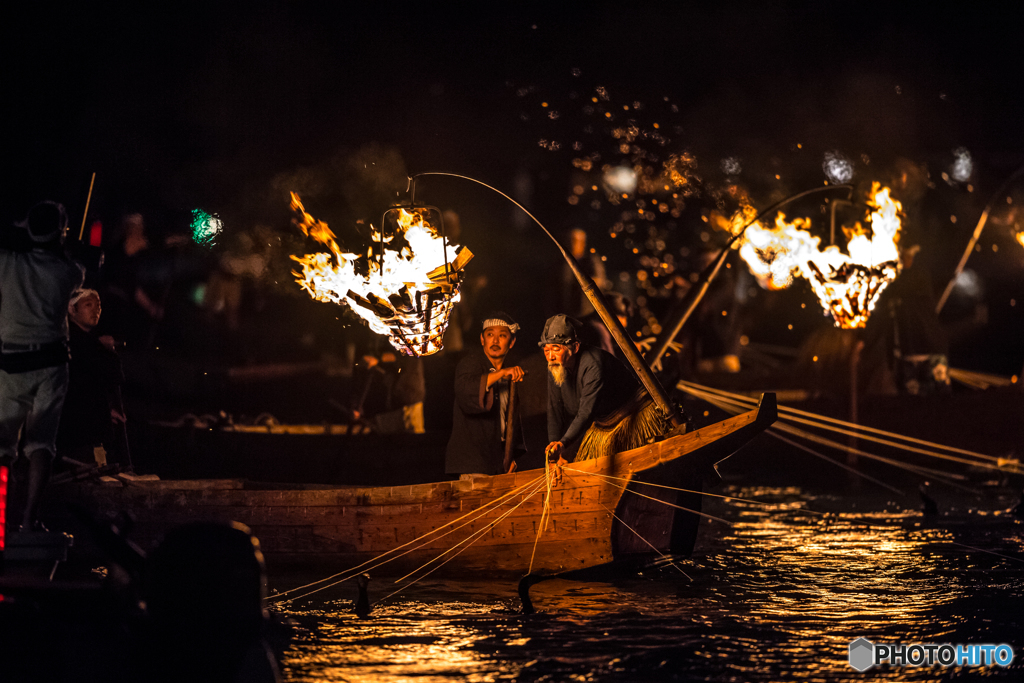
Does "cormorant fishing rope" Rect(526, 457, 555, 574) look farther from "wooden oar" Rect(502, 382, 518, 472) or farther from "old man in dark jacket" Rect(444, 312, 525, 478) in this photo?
"old man in dark jacket" Rect(444, 312, 525, 478)

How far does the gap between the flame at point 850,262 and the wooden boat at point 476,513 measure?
2.88 m

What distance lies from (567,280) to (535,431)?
3576mm

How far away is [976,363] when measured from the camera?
1853cm

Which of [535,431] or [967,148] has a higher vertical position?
A: [967,148]

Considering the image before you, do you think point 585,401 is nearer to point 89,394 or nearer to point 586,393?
point 586,393

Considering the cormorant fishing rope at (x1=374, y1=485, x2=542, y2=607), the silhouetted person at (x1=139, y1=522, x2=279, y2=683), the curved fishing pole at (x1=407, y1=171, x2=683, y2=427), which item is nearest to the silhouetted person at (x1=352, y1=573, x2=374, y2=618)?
the cormorant fishing rope at (x1=374, y1=485, x2=542, y2=607)

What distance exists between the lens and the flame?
32.2 ft

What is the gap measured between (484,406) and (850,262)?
4.23 m

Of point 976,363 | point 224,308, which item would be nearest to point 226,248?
point 224,308

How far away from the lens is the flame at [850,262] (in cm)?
981

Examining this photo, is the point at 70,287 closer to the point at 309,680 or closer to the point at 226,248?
the point at 309,680

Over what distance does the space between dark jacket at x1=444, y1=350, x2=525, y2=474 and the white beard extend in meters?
0.55

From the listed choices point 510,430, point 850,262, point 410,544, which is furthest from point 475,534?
point 850,262

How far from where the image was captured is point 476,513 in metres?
7.70
